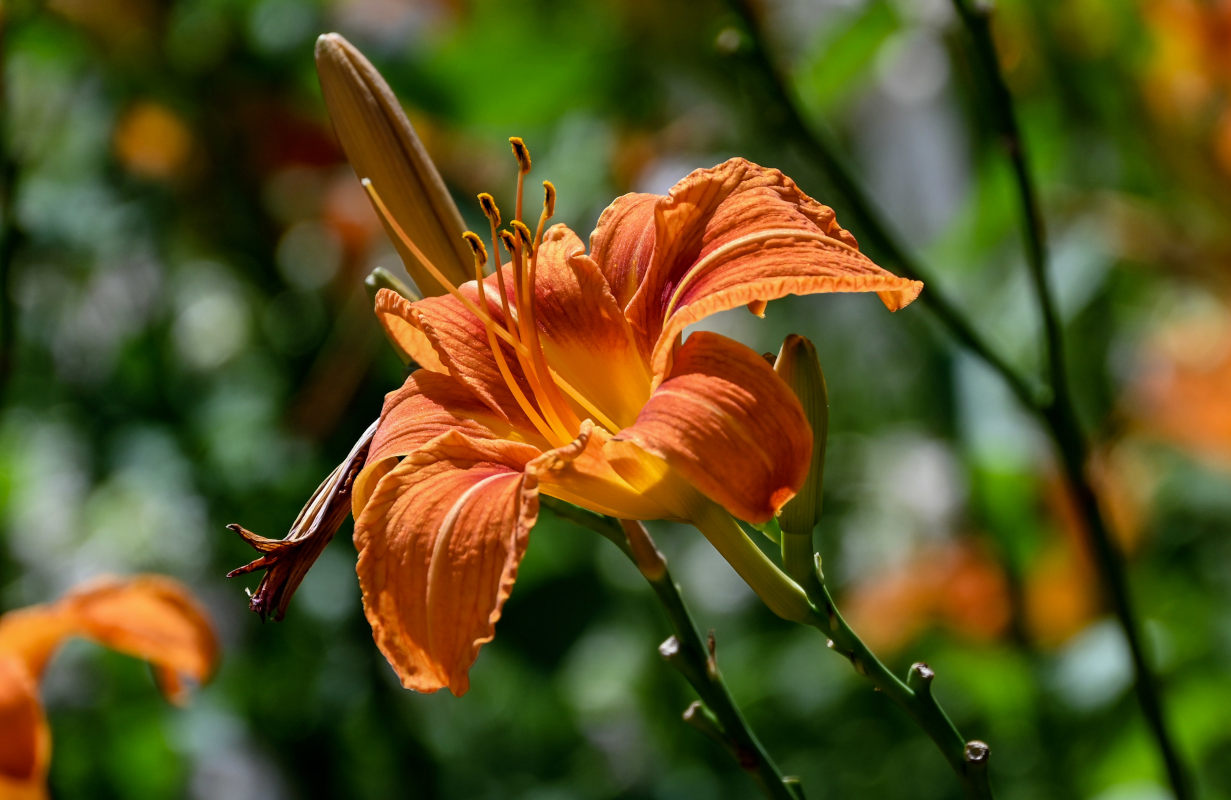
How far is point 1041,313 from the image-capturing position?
2.87 ft

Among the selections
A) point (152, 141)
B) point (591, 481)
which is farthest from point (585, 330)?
point (152, 141)

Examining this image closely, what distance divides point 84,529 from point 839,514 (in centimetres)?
128

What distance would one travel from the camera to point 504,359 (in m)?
0.63

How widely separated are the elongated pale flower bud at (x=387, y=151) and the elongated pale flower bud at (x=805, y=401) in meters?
0.22

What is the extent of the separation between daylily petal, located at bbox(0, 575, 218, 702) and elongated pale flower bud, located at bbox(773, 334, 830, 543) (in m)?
0.47

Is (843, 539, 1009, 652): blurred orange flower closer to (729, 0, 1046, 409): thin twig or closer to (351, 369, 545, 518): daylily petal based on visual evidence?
(729, 0, 1046, 409): thin twig

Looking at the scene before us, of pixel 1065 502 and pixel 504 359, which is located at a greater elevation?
pixel 504 359

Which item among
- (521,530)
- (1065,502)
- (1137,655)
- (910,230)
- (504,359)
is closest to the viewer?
(521,530)

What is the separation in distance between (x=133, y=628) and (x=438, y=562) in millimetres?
436

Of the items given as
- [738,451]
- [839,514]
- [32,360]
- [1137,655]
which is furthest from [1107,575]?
[32,360]

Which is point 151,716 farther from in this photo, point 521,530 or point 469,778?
point 521,530

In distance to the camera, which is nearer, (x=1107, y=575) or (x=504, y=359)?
(x=504, y=359)

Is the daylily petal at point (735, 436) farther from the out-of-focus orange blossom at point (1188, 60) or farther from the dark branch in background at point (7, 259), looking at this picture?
the out-of-focus orange blossom at point (1188, 60)

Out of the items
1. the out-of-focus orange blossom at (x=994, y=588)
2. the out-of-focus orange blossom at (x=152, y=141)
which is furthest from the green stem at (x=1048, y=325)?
the out-of-focus orange blossom at (x=152, y=141)
